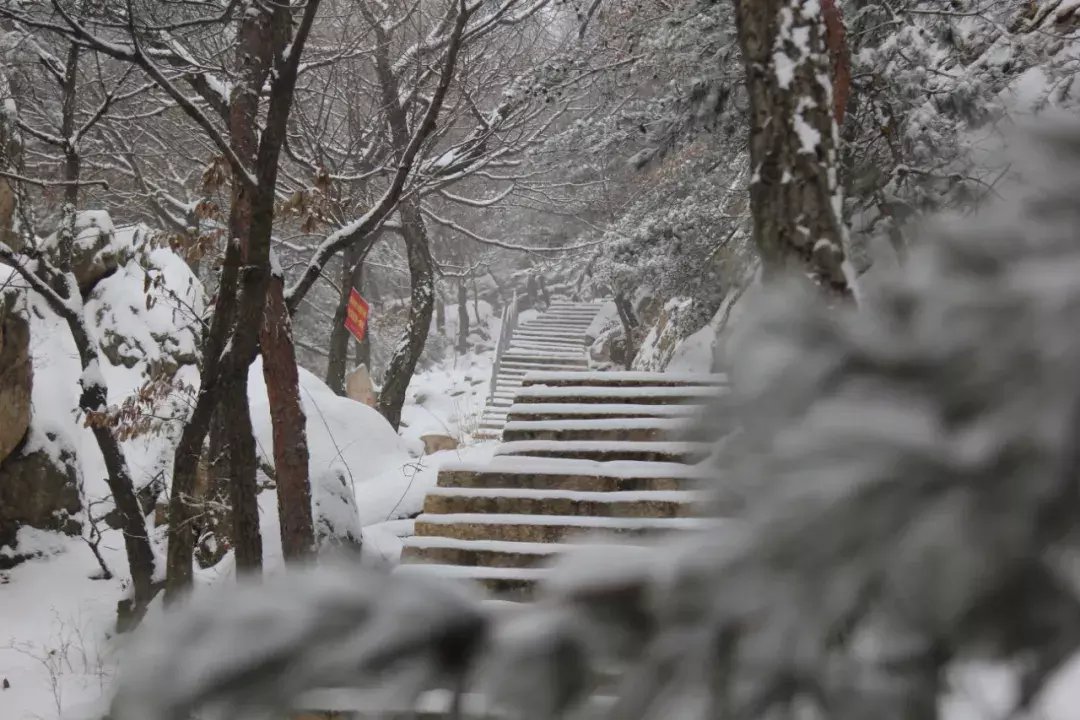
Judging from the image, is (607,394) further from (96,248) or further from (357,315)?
(96,248)

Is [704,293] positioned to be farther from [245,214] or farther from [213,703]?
[213,703]

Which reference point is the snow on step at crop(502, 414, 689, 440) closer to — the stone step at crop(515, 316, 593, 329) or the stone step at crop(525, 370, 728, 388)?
the stone step at crop(525, 370, 728, 388)

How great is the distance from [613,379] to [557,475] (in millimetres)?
2073

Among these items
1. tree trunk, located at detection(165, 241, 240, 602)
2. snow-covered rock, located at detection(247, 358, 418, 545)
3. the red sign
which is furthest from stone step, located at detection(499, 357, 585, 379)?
tree trunk, located at detection(165, 241, 240, 602)

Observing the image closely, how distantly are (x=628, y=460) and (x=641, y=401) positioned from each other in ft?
3.90

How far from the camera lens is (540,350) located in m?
21.8

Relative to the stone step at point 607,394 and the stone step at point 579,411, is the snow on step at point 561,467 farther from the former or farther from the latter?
the stone step at point 607,394

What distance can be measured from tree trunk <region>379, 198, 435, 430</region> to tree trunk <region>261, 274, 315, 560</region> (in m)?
5.62

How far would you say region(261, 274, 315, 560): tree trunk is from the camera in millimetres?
4848

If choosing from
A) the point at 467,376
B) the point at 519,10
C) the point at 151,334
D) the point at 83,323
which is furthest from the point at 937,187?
the point at 467,376

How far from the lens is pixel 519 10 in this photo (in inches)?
348

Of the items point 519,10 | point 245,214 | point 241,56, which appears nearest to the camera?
point 245,214

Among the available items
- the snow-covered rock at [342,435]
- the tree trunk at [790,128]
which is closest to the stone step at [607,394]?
the snow-covered rock at [342,435]

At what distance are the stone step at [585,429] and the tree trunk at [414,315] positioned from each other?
15.4ft
